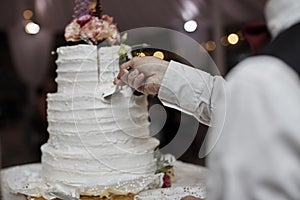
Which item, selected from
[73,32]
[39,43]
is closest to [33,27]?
[39,43]

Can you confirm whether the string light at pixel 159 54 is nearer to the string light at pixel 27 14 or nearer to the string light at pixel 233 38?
the string light at pixel 233 38

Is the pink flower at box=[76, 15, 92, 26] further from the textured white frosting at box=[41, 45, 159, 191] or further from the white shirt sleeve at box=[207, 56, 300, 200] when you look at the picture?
the white shirt sleeve at box=[207, 56, 300, 200]

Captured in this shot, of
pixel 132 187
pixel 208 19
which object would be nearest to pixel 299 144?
pixel 132 187

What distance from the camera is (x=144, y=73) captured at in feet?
4.06

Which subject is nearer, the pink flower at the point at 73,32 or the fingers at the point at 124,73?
the fingers at the point at 124,73

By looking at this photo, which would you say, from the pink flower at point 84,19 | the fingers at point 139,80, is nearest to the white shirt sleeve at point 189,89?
the fingers at point 139,80

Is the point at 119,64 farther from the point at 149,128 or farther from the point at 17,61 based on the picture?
the point at 17,61

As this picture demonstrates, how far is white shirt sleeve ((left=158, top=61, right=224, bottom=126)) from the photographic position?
110 centimetres

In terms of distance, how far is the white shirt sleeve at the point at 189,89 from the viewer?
110cm

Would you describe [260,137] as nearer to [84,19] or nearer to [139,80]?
[139,80]

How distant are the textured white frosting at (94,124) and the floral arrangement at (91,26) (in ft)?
0.09

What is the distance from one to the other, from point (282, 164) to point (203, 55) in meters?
0.99

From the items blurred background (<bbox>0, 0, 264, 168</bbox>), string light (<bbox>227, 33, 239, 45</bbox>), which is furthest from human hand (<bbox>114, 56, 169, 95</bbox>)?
string light (<bbox>227, 33, 239, 45</bbox>)

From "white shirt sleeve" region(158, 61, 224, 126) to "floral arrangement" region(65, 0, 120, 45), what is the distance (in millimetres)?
325
